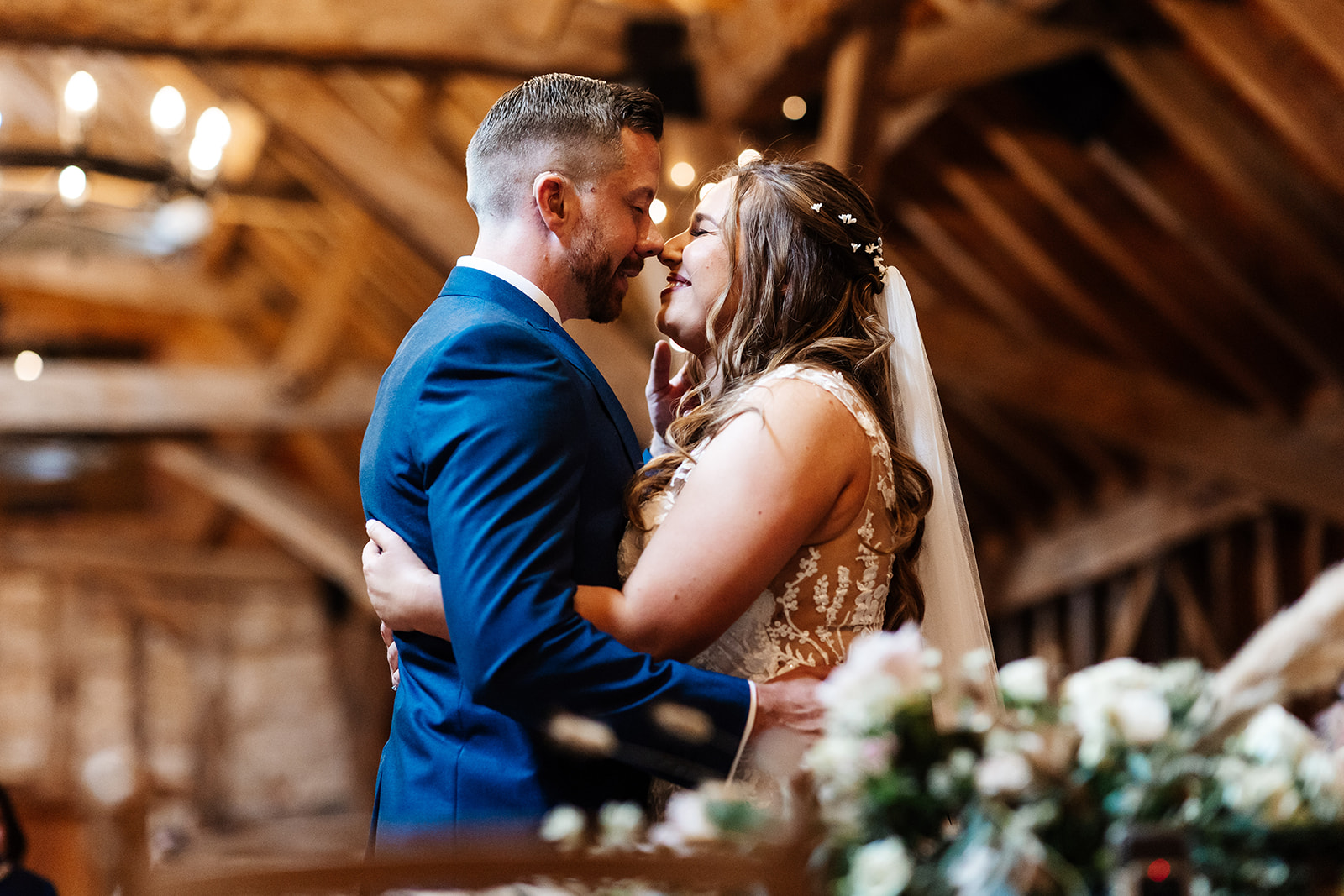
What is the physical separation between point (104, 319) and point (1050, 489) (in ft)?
23.5

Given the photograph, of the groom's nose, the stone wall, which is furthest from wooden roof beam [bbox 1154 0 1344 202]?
the stone wall

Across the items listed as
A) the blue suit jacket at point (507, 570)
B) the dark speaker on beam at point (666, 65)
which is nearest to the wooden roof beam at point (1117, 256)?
the dark speaker on beam at point (666, 65)

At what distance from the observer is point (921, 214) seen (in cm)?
650

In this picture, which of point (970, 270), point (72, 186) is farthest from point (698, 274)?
point (970, 270)

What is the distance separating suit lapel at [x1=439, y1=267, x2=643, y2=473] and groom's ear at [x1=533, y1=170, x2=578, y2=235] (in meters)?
0.11

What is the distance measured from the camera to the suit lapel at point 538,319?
1731 millimetres

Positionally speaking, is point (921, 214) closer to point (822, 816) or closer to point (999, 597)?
point (999, 597)

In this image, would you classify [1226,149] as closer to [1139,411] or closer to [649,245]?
[1139,411]

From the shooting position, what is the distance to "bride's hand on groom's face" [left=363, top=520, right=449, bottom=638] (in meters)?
1.59

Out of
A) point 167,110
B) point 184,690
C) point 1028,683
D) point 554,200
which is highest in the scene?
point 167,110

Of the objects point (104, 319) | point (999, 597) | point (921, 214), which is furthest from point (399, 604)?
point (104, 319)

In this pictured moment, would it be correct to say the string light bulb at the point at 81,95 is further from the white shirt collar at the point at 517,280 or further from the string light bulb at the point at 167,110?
the white shirt collar at the point at 517,280

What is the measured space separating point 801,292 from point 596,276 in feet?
0.94

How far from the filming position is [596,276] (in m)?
1.85
